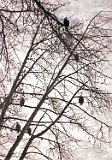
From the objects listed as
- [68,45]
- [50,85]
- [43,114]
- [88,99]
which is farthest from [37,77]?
[68,45]

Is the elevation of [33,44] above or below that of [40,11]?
above

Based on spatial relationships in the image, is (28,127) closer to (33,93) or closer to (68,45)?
(33,93)

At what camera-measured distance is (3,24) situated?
139 inches

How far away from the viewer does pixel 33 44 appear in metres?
10.7

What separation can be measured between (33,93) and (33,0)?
674 cm

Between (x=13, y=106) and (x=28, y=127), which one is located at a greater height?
(x=13, y=106)

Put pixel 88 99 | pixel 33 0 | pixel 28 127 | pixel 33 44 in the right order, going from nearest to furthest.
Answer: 1. pixel 33 0
2. pixel 88 99
3. pixel 28 127
4. pixel 33 44

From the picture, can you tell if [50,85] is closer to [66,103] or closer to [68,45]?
[66,103]

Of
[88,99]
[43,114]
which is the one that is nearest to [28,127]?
[43,114]

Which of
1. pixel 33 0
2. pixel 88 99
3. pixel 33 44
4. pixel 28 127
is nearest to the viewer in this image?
pixel 33 0

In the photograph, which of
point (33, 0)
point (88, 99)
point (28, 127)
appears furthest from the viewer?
point (28, 127)

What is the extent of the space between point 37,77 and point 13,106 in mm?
1123

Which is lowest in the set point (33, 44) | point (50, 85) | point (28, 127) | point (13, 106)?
point (28, 127)

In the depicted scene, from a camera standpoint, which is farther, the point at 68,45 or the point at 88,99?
the point at 88,99
